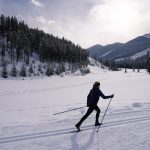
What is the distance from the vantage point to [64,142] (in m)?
9.37

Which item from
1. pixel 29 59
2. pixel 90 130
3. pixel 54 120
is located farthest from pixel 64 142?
pixel 29 59

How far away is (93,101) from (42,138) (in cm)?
291

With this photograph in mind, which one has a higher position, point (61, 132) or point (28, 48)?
point (28, 48)

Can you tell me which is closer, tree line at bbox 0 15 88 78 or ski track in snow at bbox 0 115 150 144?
ski track in snow at bbox 0 115 150 144

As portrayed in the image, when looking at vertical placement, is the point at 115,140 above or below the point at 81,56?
below

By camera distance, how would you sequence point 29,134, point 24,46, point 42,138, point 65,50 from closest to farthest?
point 42,138 → point 29,134 → point 24,46 → point 65,50

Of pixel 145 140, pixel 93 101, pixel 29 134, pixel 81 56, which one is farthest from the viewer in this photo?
pixel 81 56

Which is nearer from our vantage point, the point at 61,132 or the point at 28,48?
the point at 61,132

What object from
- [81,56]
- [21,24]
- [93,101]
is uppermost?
[21,24]

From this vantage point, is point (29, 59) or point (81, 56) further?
point (81, 56)

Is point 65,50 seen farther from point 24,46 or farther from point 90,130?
point 90,130

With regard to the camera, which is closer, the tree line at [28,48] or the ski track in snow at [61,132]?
the ski track in snow at [61,132]

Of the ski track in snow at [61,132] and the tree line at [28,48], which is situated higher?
the tree line at [28,48]

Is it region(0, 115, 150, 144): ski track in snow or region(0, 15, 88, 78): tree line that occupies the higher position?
region(0, 15, 88, 78): tree line
